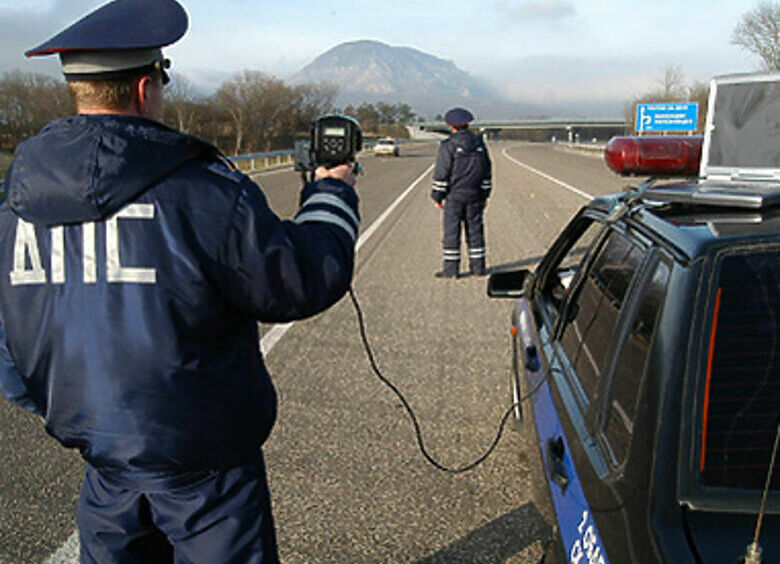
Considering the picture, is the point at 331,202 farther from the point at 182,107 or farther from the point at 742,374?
the point at 182,107

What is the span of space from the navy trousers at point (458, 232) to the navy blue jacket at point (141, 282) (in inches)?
262

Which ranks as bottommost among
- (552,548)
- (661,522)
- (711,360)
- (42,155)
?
(552,548)

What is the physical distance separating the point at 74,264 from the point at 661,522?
4.51ft

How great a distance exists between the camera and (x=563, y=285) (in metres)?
3.81

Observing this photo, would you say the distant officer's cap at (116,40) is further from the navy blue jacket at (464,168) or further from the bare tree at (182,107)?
the bare tree at (182,107)

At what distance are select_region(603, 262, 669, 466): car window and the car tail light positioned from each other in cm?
161

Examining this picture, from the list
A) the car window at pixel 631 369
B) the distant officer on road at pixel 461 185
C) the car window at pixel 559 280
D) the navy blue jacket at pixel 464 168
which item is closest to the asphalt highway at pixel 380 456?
the car window at pixel 631 369

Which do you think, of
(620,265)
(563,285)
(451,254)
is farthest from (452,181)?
(620,265)

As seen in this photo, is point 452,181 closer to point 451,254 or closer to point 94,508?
point 451,254

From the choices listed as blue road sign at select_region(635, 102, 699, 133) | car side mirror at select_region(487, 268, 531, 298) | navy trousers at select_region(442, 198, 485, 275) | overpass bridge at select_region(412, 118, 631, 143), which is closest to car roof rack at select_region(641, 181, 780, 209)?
car side mirror at select_region(487, 268, 531, 298)

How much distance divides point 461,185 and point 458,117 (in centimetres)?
83

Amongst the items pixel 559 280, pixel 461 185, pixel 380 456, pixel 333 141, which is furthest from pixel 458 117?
pixel 333 141

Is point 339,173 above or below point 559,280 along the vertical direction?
above

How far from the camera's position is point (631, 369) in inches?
68.5
